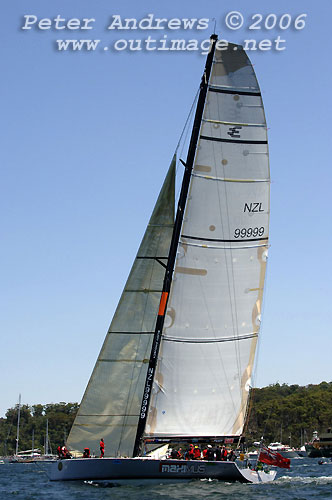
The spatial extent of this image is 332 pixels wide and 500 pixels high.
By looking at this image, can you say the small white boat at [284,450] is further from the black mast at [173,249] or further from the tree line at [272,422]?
the black mast at [173,249]

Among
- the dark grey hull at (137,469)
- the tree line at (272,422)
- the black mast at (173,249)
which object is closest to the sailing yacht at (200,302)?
the black mast at (173,249)

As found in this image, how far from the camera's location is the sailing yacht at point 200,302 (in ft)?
89.2

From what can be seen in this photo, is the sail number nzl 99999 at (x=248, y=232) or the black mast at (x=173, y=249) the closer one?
the black mast at (x=173, y=249)

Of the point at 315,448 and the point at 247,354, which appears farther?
the point at 315,448

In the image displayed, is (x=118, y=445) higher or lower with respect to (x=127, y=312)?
lower

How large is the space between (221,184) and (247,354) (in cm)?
657

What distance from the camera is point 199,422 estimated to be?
2748 cm

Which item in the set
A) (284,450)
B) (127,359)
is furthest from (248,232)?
(284,450)

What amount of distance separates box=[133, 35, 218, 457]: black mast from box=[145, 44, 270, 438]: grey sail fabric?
199mm

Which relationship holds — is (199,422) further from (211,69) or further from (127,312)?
(211,69)

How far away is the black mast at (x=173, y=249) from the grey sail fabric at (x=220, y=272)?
0.65 ft

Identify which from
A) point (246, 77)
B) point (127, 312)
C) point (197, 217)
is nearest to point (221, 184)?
point (197, 217)

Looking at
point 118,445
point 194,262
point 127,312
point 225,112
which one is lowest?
point 118,445

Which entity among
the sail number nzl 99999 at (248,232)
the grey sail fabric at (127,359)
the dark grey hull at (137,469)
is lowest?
the dark grey hull at (137,469)
